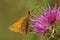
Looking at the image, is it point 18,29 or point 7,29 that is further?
point 7,29

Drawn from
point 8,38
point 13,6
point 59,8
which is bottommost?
point 8,38

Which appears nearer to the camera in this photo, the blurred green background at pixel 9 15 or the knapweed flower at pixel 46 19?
the knapweed flower at pixel 46 19

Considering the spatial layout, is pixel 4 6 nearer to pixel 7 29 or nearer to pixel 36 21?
pixel 7 29

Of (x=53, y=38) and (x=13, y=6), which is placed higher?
(x=13, y=6)

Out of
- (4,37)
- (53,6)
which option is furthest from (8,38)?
(53,6)

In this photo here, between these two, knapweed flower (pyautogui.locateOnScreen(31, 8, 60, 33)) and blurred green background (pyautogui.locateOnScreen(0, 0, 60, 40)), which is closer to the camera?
knapweed flower (pyautogui.locateOnScreen(31, 8, 60, 33))

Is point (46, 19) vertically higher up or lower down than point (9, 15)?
lower down

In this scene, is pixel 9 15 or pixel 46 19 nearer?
pixel 46 19

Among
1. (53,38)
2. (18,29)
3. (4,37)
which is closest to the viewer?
(53,38)
